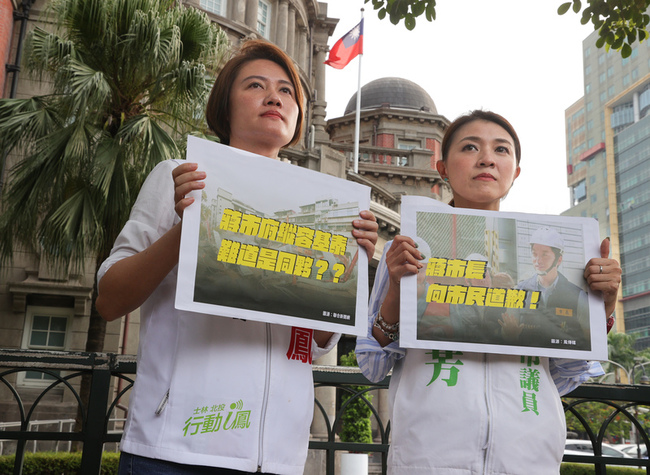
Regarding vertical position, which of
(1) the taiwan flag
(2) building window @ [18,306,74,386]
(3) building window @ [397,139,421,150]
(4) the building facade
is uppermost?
(4) the building facade

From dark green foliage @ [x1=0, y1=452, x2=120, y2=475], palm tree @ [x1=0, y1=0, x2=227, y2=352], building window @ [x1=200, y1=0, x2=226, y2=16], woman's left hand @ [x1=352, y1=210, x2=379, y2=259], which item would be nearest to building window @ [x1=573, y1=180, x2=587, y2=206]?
building window @ [x1=200, y1=0, x2=226, y2=16]

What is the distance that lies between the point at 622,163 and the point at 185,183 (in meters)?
118

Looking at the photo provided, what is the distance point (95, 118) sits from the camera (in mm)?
10484

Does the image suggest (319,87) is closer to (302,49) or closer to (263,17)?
(302,49)

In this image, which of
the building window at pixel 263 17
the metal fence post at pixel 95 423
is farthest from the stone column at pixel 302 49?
the metal fence post at pixel 95 423

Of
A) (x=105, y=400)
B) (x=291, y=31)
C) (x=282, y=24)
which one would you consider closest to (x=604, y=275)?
(x=105, y=400)

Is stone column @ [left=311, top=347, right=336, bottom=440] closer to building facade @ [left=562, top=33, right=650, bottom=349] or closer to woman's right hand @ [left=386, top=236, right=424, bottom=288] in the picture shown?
woman's right hand @ [left=386, top=236, right=424, bottom=288]

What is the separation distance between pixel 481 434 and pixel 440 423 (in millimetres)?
142

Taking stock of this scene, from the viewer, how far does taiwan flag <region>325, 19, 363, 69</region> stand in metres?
22.9

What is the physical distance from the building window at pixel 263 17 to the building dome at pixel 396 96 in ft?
41.4

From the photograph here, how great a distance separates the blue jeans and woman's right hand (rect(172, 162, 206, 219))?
2.40 feet

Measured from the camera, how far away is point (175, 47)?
10.4 metres

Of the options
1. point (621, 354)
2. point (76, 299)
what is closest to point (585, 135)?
point (621, 354)

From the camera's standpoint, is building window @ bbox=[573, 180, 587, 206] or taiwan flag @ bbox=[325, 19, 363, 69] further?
building window @ bbox=[573, 180, 587, 206]
